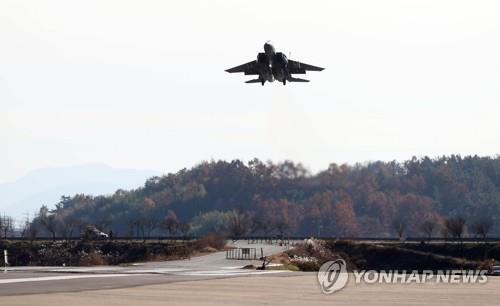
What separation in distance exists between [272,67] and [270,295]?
35453 mm

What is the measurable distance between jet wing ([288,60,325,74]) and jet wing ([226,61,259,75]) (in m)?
2.54

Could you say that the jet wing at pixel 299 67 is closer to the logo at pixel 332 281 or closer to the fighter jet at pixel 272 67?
the fighter jet at pixel 272 67

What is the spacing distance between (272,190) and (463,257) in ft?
249

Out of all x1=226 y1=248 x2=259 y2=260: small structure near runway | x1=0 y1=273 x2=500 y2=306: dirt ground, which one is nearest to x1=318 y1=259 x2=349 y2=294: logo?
x1=0 y1=273 x2=500 y2=306: dirt ground

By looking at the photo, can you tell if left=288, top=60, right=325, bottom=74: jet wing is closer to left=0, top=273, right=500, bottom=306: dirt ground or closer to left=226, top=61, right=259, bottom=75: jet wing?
left=226, top=61, right=259, bottom=75: jet wing

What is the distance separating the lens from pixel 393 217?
185375 mm

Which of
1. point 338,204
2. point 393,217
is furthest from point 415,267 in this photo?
point 393,217

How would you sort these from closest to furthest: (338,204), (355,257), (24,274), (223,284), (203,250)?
1. (223,284)
2. (24,274)
3. (203,250)
4. (355,257)
5. (338,204)

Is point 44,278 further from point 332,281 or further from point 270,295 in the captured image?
point 270,295

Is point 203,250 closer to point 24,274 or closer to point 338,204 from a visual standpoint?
point 24,274

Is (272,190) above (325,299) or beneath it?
above

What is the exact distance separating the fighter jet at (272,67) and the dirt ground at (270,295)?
96.1 feet

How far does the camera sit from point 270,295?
30.4 m

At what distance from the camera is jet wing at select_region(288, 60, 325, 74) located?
65.7 metres
